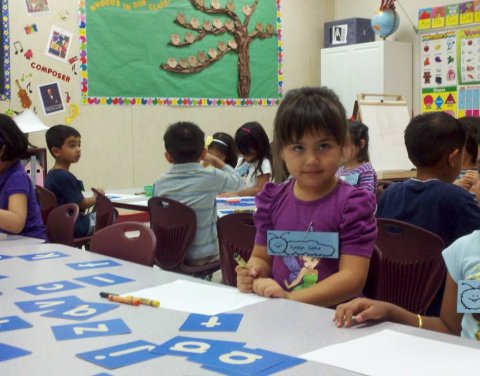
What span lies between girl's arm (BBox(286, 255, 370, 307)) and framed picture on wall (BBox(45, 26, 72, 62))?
4764 mm

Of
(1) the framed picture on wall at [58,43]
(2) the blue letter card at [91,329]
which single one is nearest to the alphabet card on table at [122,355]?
(2) the blue letter card at [91,329]

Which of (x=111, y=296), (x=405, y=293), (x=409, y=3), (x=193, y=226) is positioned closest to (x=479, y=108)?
(x=409, y=3)

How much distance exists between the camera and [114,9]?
614 cm

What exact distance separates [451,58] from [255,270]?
570cm

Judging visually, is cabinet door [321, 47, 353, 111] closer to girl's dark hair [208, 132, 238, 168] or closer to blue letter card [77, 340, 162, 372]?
girl's dark hair [208, 132, 238, 168]

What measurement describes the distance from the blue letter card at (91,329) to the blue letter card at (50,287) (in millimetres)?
355

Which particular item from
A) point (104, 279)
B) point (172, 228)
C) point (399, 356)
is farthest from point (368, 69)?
point (399, 356)

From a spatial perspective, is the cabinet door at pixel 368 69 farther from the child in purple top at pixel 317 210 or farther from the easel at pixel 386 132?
the child in purple top at pixel 317 210

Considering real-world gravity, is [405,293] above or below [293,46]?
below

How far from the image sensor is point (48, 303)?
63.0 inches

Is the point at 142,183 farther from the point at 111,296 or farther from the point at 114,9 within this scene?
the point at 111,296

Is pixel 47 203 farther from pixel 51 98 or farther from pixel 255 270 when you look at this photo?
pixel 255 270

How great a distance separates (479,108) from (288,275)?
5.37 metres

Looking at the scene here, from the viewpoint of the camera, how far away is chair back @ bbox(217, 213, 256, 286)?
2.49 meters
